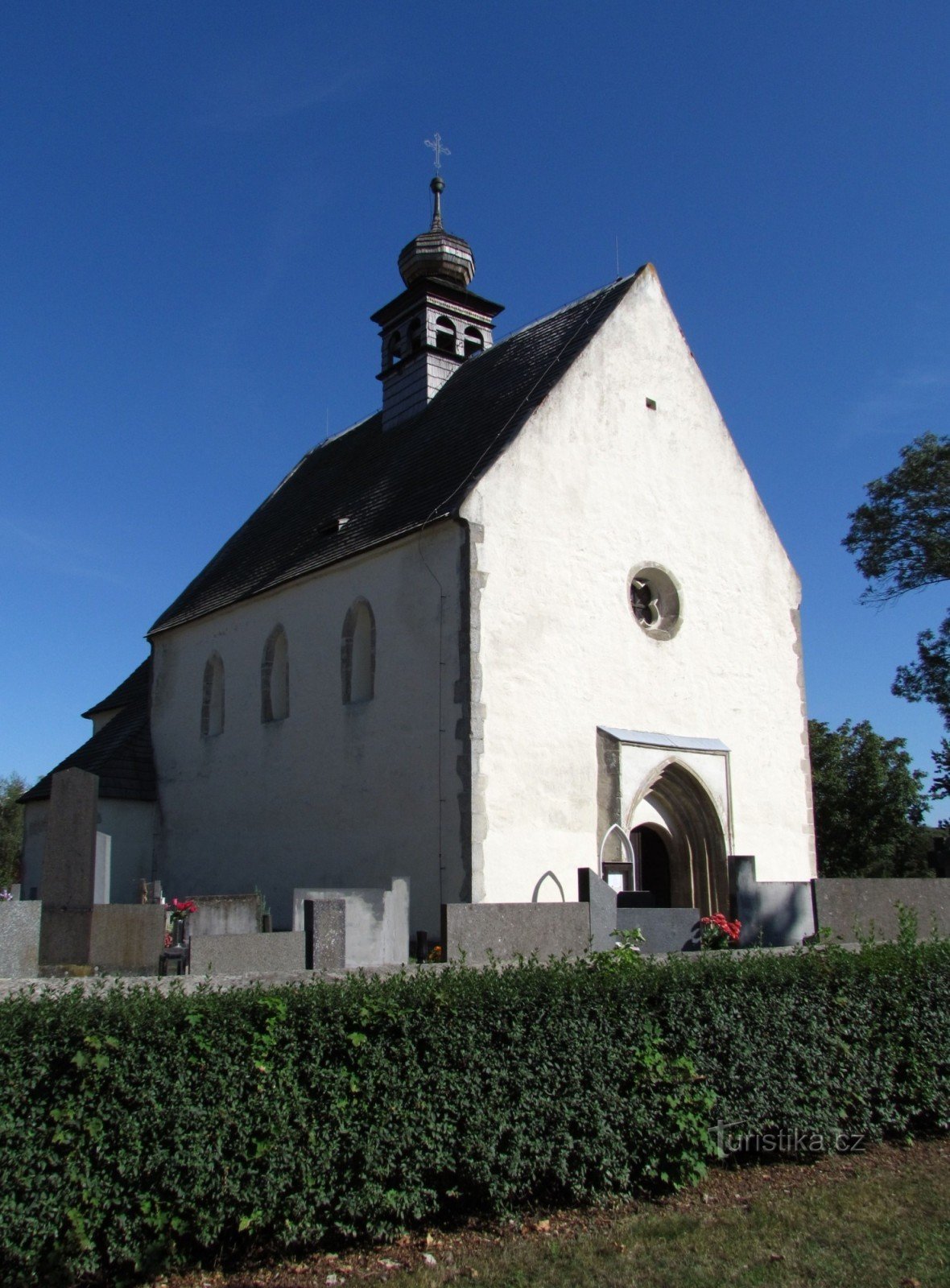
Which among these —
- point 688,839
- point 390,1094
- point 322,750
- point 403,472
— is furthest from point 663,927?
point 403,472

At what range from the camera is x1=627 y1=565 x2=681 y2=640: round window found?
17938 mm

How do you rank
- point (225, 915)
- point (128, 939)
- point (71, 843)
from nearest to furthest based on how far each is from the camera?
1. point (128, 939)
2. point (71, 843)
3. point (225, 915)

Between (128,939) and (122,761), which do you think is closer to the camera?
(128,939)

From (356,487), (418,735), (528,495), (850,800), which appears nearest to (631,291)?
(528,495)

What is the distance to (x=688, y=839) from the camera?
1773 cm

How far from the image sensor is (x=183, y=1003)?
5941mm

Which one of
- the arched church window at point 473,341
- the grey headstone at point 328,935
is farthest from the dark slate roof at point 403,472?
the grey headstone at point 328,935

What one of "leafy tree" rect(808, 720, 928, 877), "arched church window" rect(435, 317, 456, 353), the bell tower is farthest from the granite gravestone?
"leafy tree" rect(808, 720, 928, 877)

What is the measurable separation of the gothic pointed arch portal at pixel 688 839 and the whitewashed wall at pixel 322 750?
12.7 ft

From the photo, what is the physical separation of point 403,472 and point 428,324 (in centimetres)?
562

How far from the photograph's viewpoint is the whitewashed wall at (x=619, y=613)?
15242 millimetres

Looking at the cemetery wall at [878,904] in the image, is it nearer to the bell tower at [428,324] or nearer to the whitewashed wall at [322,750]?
the whitewashed wall at [322,750]

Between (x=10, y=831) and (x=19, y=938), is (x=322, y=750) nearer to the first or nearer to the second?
(x=19, y=938)

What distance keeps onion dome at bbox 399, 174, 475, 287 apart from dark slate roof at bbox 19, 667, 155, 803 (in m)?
11.5
